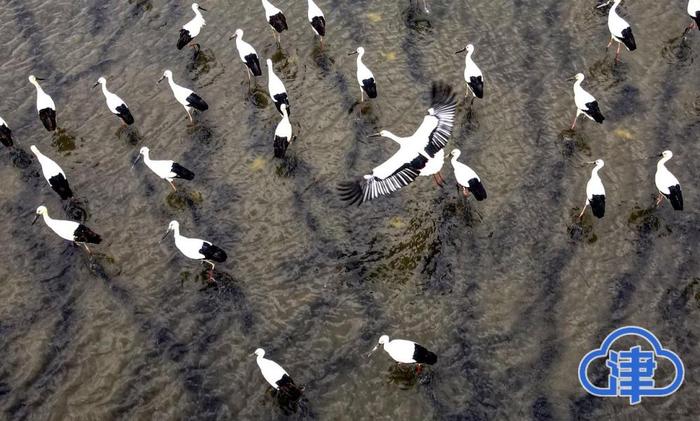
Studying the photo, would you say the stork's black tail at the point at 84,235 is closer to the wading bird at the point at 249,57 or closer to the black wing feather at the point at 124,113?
the black wing feather at the point at 124,113

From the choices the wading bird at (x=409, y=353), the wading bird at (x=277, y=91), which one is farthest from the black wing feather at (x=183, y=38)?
the wading bird at (x=409, y=353)

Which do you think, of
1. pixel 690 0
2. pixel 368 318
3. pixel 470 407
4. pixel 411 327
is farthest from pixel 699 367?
pixel 690 0

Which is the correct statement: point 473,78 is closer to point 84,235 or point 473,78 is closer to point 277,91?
point 277,91

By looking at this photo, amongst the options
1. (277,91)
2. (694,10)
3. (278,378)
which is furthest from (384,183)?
(694,10)

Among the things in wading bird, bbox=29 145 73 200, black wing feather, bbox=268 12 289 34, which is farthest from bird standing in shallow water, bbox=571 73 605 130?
wading bird, bbox=29 145 73 200

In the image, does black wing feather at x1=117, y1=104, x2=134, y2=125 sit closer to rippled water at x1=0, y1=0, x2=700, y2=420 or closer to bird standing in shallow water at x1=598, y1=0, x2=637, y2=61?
rippled water at x1=0, y1=0, x2=700, y2=420

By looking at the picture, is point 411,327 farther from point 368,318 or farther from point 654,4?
point 654,4
